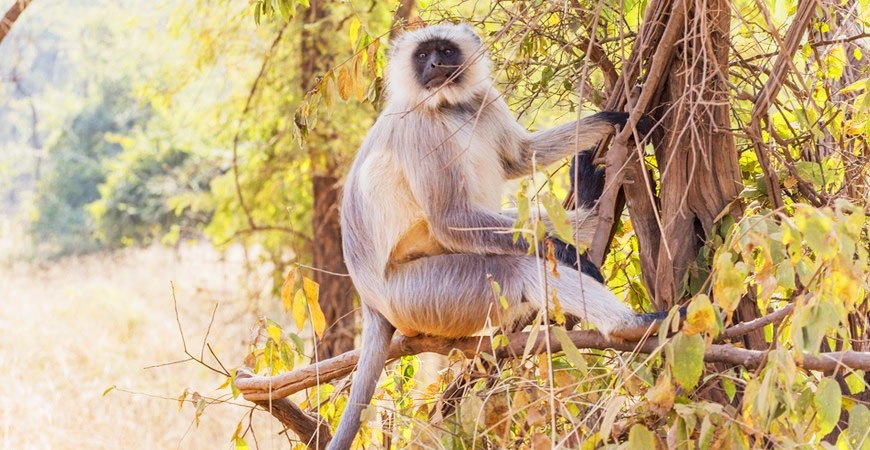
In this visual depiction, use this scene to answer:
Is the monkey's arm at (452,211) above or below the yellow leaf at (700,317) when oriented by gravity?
above

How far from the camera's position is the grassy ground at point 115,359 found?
5961mm

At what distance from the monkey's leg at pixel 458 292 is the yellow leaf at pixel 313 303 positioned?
24cm

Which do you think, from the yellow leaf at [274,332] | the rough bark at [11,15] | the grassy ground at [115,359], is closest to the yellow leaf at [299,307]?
the yellow leaf at [274,332]

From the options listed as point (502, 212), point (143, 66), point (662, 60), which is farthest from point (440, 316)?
point (143, 66)

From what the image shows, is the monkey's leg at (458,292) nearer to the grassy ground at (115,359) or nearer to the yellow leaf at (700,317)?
the grassy ground at (115,359)

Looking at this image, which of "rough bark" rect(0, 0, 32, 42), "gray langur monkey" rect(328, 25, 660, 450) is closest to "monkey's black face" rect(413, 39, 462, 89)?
"gray langur monkey" rect(328, 25, 660, 450)

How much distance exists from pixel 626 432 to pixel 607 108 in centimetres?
115

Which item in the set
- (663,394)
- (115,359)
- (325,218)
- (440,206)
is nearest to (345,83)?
(440,206)

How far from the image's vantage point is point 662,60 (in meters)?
2.65

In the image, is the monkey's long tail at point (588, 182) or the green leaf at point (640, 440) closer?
the green leaf at point (640, 440)

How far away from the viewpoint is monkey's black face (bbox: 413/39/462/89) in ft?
10.9

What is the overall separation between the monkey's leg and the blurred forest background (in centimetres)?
14

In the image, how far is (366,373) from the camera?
3020 mm

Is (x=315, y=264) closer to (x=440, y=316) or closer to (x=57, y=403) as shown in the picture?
(x=57, y=403)
